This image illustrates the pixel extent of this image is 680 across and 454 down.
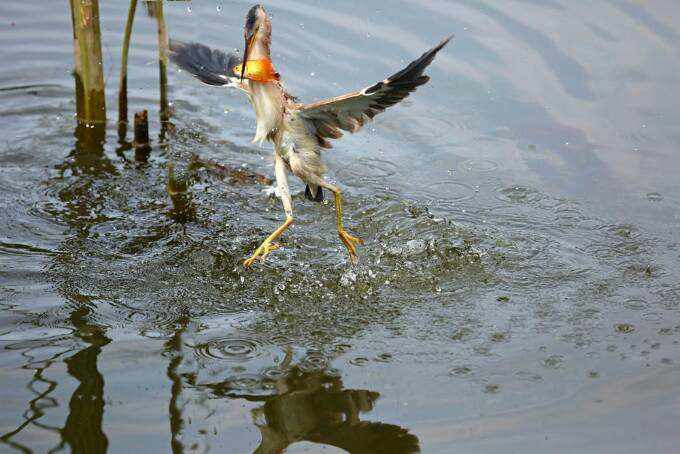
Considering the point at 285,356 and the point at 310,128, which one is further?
the point at 310,128

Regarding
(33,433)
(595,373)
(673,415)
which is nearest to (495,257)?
(595,373)

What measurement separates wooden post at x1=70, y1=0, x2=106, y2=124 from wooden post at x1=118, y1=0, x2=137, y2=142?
0.14m

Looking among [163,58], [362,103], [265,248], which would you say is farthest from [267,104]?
[163,58]

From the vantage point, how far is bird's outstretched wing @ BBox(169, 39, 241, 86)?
19.2ft

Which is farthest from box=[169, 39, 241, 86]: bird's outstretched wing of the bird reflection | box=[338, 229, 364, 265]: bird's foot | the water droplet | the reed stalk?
the water droplet

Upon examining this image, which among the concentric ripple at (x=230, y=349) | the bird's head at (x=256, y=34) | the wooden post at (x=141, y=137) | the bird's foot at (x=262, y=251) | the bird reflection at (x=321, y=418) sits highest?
the bird's head at (x=256, y=34)

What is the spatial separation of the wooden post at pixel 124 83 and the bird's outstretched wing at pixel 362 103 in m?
1.79

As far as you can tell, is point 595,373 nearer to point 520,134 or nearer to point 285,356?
point 285,356

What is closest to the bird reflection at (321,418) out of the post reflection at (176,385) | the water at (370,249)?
the water at (370,249)

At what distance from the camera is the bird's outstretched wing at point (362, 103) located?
4.62 meters

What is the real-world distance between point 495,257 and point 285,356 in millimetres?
1747

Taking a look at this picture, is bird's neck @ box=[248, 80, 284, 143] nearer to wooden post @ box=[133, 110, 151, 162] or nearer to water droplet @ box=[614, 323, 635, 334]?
wooden post @ box=[133, 110, 151, 162]

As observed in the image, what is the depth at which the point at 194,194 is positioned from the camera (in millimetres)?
6375

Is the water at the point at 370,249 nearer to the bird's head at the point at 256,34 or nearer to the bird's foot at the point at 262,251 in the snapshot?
the bird's foot at the point at 262,251
